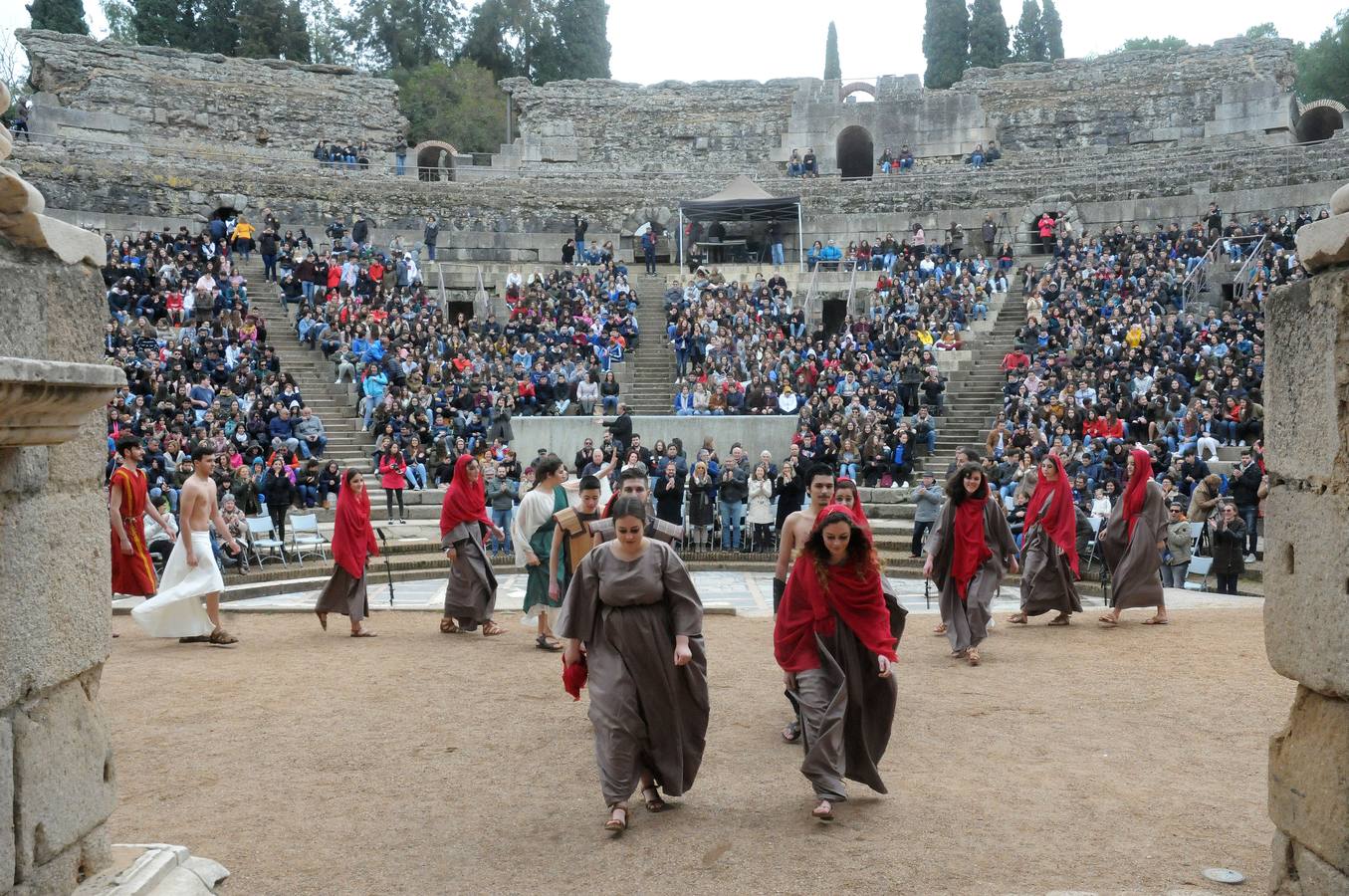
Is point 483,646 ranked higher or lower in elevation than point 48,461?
lower

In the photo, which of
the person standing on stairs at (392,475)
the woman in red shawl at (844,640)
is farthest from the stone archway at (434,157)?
the woman in red shawl at (844,640)

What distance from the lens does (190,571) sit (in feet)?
33.1

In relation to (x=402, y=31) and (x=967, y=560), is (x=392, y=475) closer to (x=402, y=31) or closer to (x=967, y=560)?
(x=967, y=560)

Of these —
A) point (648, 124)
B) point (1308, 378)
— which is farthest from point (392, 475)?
point (648, 124)

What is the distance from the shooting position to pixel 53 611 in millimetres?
4219

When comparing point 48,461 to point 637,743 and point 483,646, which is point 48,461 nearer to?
point 637,743

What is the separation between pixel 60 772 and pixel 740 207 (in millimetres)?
30221

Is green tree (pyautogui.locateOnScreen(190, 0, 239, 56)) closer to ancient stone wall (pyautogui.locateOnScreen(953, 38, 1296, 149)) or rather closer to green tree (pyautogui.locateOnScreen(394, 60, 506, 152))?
green tree (pyautogui.locateOnScreen(394, 60, 506, 152))

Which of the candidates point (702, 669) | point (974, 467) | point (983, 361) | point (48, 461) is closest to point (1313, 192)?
point (983, 361)

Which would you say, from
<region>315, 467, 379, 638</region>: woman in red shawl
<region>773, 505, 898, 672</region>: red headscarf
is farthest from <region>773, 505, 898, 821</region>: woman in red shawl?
<region>315, 467, 379, 638</region>: woman in red shawl

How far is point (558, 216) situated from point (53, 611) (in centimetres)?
3244

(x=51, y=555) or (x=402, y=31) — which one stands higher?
(x=402, y=31)

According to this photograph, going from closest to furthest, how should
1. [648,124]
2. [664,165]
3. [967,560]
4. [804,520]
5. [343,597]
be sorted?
[804,520], [967,560], [343,597], [664,165], [648,124]

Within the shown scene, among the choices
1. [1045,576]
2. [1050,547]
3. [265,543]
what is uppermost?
[1050,547]
